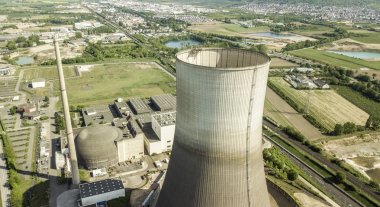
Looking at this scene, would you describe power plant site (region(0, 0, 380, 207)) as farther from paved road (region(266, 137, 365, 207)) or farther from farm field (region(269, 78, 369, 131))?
farm field (region(269, 78, 369, 131))

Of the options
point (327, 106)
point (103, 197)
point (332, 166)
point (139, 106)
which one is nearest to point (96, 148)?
point (103, 197)

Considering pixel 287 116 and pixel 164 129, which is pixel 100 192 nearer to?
pixel 164 129

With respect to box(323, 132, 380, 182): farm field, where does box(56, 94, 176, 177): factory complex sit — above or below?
above

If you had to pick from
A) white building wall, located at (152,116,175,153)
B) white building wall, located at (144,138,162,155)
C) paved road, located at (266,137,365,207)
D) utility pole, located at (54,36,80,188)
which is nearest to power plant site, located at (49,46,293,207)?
utility pole, located at (54,36,80,188)

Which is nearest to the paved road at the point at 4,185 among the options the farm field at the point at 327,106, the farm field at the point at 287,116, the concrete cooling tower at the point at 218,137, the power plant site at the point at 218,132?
the power plant site at the point at 218,132

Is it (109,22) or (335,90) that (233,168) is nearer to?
(335,90)

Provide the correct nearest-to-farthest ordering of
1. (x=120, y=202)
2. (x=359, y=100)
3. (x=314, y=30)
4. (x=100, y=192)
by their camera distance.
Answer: (x=100, y=192)
(x=120, y=202)
(x=359, y=100)
(x=314, y=30)
